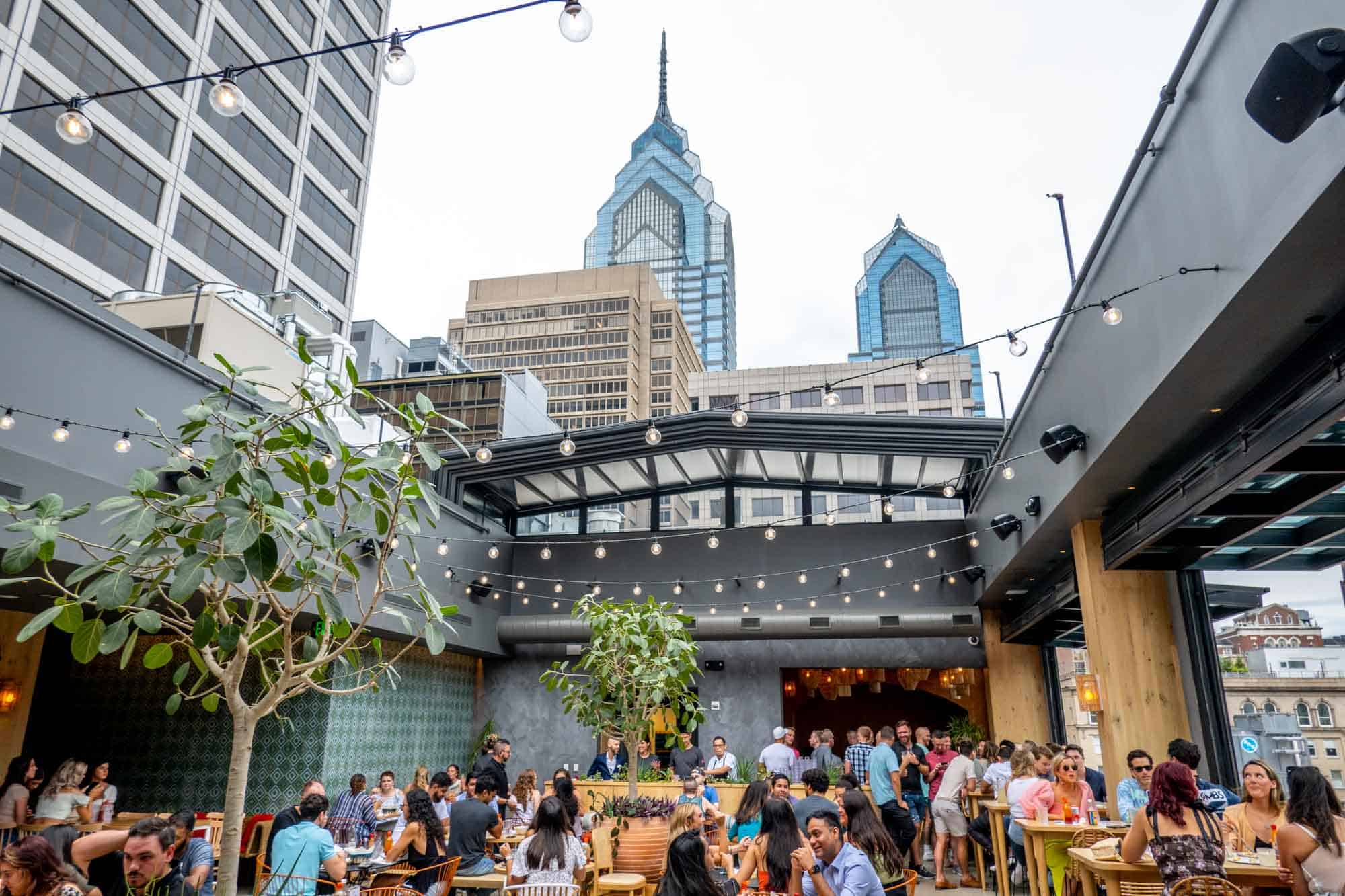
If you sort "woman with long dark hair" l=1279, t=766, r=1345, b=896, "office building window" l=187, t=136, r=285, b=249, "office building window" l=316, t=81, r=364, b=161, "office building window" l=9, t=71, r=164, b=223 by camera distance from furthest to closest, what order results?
"office building window" l=316, t=81, r=364, b=161 < "office building window" l=187, t=136, r=285, b=249 < "office building window" l=9, t=71, r=164, b=223 < "woman with long dark hair" l=1279, t=766, r=1345, b=896

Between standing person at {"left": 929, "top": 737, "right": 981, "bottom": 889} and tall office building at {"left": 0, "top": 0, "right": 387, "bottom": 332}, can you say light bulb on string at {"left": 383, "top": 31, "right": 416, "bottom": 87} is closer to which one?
standing person at {"left": 929, "top": 737, "right": 981, "bottom": 889}

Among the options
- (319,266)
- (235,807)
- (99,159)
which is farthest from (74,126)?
(319,266)

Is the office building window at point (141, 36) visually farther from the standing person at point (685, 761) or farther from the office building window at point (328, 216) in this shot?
the standing person at point (685, 761)

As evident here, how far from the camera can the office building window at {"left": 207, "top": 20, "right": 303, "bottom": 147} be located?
2436 cm

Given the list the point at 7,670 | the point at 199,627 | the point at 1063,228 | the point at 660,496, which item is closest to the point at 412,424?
the point at 199,627

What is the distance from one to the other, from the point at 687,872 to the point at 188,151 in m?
26.2

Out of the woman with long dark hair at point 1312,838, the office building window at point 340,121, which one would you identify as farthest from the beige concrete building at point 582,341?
the woman with long dark hair at point 1312,838

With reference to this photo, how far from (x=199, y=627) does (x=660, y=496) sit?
13424mm

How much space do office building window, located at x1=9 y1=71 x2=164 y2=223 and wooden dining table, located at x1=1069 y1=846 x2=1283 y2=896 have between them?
896 inches

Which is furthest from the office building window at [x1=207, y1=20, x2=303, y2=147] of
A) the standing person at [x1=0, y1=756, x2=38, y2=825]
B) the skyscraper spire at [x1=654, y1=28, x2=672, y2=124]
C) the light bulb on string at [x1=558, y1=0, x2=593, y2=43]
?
the skyscraper spire at [x1=654, y1=28, x2=672, y2=124]

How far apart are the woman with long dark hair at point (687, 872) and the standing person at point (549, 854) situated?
68.6 inches

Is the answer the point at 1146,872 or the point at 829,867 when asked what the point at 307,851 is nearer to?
the point at 829,867

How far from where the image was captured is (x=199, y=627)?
8.07 feet

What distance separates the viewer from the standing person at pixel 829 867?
3982 millimetres
